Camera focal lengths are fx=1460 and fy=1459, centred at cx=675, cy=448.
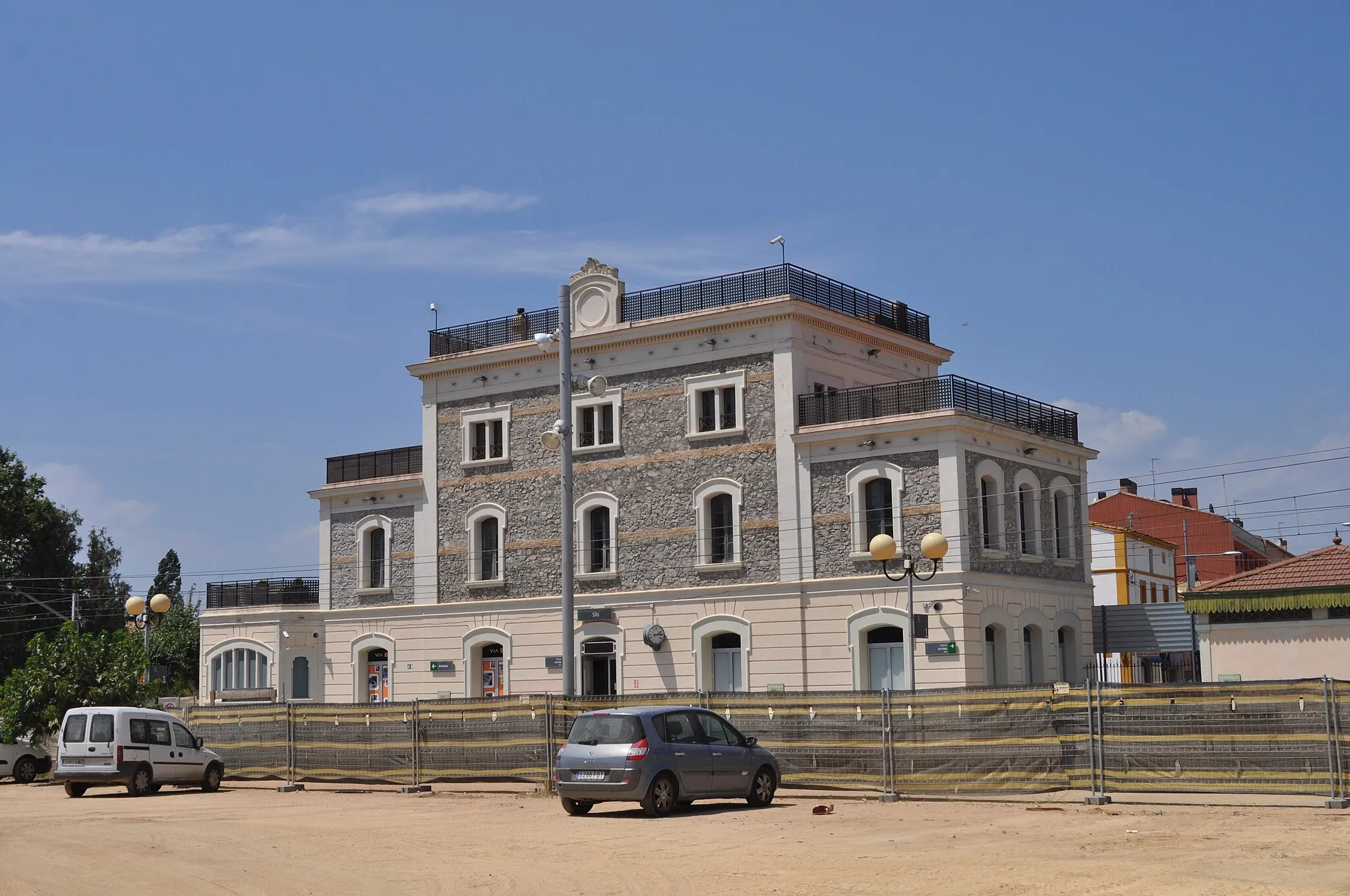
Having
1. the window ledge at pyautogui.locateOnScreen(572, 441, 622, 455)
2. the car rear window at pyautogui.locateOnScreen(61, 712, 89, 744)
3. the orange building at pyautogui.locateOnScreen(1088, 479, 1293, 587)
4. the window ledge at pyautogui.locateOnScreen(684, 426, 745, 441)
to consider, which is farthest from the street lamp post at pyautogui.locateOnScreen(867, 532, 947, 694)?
the orange building at pyautogui.locateOnScreen(1088, 479, 1293, 587)

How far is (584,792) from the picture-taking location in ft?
67.7

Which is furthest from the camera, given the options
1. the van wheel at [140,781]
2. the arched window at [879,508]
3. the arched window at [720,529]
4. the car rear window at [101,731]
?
the arched window at [720,529]

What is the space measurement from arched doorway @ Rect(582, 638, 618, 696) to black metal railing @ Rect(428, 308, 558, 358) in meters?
9.09


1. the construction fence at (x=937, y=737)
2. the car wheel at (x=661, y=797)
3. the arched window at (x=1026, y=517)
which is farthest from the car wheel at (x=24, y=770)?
the arched window at (x=1026, y=517)

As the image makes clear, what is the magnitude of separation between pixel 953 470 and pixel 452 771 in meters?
14.9

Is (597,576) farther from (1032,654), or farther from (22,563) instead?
(22,563)

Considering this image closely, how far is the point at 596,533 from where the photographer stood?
41.6 meters

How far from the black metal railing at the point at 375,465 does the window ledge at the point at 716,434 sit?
10.3m

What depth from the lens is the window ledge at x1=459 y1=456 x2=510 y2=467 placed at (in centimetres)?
4300

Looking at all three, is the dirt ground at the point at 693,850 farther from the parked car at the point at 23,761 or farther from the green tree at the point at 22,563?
the green tree at the point at 22,563

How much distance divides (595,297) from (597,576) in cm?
796

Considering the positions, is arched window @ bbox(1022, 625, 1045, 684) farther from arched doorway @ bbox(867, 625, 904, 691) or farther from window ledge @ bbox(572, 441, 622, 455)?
window ledge @ bbox(572, 441, 622, 455)

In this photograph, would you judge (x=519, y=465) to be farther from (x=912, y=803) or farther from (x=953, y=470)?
(x=912, y=803)

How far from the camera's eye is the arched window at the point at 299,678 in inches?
1858
